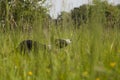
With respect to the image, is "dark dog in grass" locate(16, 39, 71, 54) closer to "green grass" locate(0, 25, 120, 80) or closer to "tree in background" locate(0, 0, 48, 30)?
"green grass" locate(0, 25, 120, 80)

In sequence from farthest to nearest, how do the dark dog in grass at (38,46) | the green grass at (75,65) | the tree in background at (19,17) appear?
the tree in background at (19,17) → the dark dog in grass at (38,46) → the green grass at (75,65)

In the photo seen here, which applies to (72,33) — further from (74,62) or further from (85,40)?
(74,62)

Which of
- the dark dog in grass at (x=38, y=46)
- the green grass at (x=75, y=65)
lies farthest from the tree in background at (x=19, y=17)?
the green grass at (x=75, y=65)

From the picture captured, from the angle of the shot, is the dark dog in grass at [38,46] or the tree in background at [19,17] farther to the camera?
the tree in background at [19,17]

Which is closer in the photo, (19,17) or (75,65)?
(75,65)

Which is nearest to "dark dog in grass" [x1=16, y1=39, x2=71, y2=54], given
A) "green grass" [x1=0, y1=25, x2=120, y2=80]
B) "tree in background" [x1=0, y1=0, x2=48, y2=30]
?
→ "green grass" [x1=0, y1=25, x2=120, y2=80]

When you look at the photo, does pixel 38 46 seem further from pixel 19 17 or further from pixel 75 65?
pixel 19 17

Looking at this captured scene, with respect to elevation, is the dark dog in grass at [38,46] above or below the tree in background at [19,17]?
below

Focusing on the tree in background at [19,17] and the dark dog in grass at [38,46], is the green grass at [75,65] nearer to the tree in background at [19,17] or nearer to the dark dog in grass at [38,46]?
the dark dog in grass at [38,46]

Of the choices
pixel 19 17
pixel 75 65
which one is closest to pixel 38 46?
pixel 75 65

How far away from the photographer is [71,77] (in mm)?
1755

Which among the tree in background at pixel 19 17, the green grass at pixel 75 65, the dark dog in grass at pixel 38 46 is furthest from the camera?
the tree in background at pixel 19 17

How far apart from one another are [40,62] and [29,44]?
1.37m

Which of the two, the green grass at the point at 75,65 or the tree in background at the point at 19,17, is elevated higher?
the tree in background at the point at 19,17
